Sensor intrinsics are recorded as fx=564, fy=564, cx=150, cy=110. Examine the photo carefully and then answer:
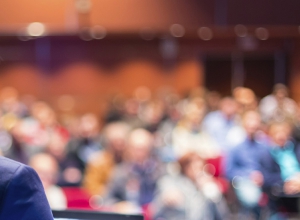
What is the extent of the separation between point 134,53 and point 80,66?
105 centimetres

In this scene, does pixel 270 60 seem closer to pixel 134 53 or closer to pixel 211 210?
pixel 134 53

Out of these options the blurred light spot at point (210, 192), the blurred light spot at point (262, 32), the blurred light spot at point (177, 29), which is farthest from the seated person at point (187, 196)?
the blurred light spot at point (262, 32)

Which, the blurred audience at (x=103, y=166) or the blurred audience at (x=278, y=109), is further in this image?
the blurred audience at (x=278, y=109)

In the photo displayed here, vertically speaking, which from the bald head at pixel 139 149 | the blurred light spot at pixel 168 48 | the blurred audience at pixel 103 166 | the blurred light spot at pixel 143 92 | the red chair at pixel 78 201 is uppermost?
the blurred light spot at pixel 168 48

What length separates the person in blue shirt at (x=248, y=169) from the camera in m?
5.16

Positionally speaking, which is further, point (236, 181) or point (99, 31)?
point (99, 31)

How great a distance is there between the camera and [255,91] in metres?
11.4

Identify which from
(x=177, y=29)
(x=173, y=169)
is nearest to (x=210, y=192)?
(x=173, y=169)

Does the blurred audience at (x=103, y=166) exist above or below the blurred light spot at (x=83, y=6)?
below

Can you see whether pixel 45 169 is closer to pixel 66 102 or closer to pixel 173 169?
pixel 173 169

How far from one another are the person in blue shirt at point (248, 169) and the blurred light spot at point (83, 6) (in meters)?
2.20

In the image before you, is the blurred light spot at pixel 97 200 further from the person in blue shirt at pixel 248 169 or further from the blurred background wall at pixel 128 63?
the blurred background wall at pixel 128 63

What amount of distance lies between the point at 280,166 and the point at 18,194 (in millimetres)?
4650

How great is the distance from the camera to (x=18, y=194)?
3.24 ft
